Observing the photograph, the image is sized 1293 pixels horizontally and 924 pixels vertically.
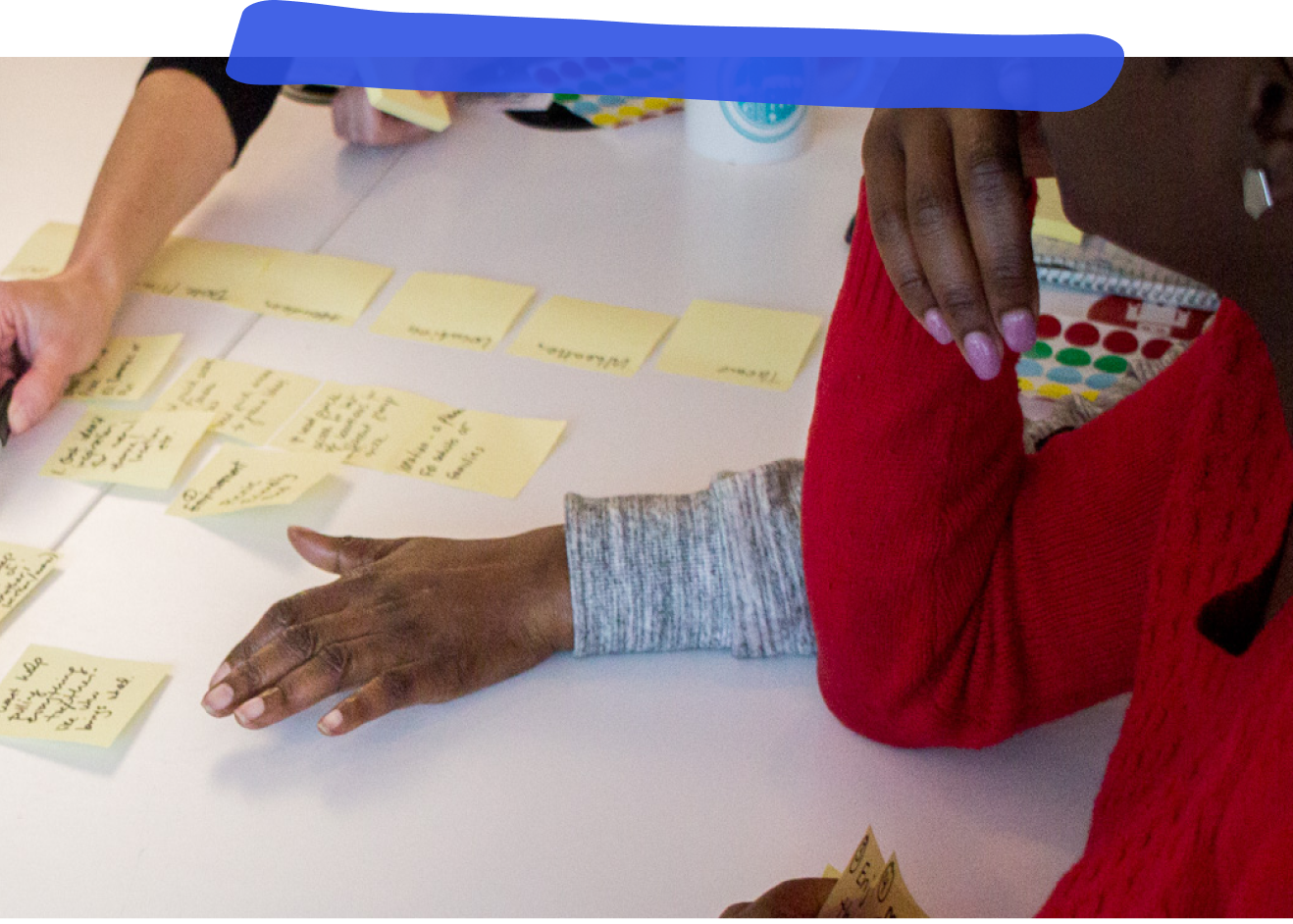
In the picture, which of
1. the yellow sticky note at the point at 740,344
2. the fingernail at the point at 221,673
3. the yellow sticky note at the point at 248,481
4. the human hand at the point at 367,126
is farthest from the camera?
the human hand at the point at 367,126

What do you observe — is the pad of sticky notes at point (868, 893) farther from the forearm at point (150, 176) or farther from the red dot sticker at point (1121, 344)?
the forearm at point (150, 176)

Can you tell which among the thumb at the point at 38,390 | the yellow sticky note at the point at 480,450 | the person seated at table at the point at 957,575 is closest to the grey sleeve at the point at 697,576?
the person seated at table at the point at 957,575

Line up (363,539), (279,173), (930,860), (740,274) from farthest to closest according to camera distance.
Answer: (279,173)
(740,274)
(363,539)
(930,860)

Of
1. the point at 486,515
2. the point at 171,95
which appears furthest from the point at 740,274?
the point at 171,95

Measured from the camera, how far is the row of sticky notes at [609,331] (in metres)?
0.94

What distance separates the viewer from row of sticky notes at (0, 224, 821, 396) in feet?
3.10

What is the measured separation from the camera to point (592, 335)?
0.97m

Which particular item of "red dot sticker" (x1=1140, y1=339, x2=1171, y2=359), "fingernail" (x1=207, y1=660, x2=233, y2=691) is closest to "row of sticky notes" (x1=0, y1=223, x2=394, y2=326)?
"fingernail" (x1=207, y1=660, x2=233, y2=691)

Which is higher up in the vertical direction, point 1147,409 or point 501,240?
point 1147,409

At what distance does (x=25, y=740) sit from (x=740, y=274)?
25.2 inches

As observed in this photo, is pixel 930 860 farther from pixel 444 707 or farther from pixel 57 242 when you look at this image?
pixel 57 242

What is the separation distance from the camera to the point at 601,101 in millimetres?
1298

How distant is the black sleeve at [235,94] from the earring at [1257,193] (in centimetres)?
102

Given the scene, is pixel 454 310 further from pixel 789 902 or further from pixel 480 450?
pixel 789 902
